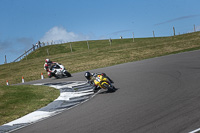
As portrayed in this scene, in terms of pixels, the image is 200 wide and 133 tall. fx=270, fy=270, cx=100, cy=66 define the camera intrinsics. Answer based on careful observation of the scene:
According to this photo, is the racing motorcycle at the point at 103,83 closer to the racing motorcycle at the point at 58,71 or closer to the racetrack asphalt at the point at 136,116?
the racetrack asphalt at the point at 136,116

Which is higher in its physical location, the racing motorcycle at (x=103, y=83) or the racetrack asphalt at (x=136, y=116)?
the racing motorcycle at (x=103, y=83)

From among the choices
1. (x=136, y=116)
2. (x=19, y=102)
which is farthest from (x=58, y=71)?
(x=136, y=116)

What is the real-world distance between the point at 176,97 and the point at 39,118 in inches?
158

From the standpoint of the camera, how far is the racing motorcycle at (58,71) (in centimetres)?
1983

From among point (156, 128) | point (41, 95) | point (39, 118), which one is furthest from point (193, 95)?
point (41, 95)

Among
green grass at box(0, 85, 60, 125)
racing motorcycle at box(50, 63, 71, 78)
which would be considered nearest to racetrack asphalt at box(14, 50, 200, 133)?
green grass at box(0, 85, 60, 125)

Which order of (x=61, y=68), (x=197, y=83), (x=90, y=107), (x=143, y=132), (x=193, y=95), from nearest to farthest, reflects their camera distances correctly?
(x=143, y=132)
(x=193, y=95)
(x=90, y=107)
(x=197, y=83)
(x=61, y=68)

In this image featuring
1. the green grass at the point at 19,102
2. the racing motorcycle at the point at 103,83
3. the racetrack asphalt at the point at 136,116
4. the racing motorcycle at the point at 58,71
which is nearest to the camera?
the racetrack asphalt at the point at 136,116

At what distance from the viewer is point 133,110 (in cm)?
687

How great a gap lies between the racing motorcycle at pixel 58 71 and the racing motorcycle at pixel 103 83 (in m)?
9.03

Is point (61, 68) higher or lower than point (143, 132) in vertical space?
higher

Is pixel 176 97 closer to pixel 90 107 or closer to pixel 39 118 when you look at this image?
pixel 90 107

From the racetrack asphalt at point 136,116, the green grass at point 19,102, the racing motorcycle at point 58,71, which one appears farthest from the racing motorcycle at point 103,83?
the racing motorcycle at point 58,71

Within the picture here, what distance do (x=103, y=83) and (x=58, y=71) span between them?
9.91 metres
